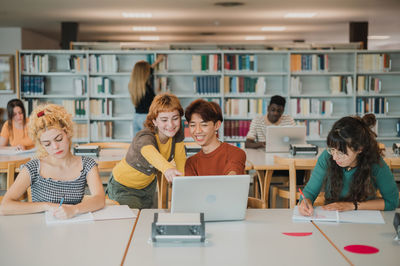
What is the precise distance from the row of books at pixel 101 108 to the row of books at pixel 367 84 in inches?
150

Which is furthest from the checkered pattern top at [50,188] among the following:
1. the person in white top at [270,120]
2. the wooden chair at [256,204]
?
the person in white top at [270,120]

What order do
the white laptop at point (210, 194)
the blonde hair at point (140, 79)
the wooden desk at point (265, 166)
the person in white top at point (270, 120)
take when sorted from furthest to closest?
1. the blonde hair at point (140, 79)
2. the person in white top at point (270, 120)
3. the wooden desk at point (265, 166)
4. the white laptop at point (210, 194)

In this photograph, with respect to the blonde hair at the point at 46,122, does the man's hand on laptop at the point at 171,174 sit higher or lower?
lower

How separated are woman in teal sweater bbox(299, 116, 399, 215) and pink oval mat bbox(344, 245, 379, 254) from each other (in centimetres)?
40

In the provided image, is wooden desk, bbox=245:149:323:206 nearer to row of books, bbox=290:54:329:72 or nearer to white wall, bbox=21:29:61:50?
row of books, bbox=290:54:329:72

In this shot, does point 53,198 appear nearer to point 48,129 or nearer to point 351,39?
point 48,129

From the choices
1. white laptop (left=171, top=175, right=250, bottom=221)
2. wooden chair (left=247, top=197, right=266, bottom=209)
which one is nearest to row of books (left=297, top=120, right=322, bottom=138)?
wooden chair (left=247, top=197, right=266, bottom=209)

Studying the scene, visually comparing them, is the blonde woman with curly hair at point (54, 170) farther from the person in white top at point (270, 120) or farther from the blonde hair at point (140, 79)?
the blonde hair at point (140, 79)

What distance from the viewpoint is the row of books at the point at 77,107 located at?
6891 millimetres

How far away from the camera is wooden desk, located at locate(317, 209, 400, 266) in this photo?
153 centimetres

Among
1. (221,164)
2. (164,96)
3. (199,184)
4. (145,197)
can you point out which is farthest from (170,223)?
(145,197)

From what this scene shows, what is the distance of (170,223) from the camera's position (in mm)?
1693

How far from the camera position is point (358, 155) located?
228 cm

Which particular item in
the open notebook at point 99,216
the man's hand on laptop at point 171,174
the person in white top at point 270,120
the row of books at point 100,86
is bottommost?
the open notebook at point 99,216
